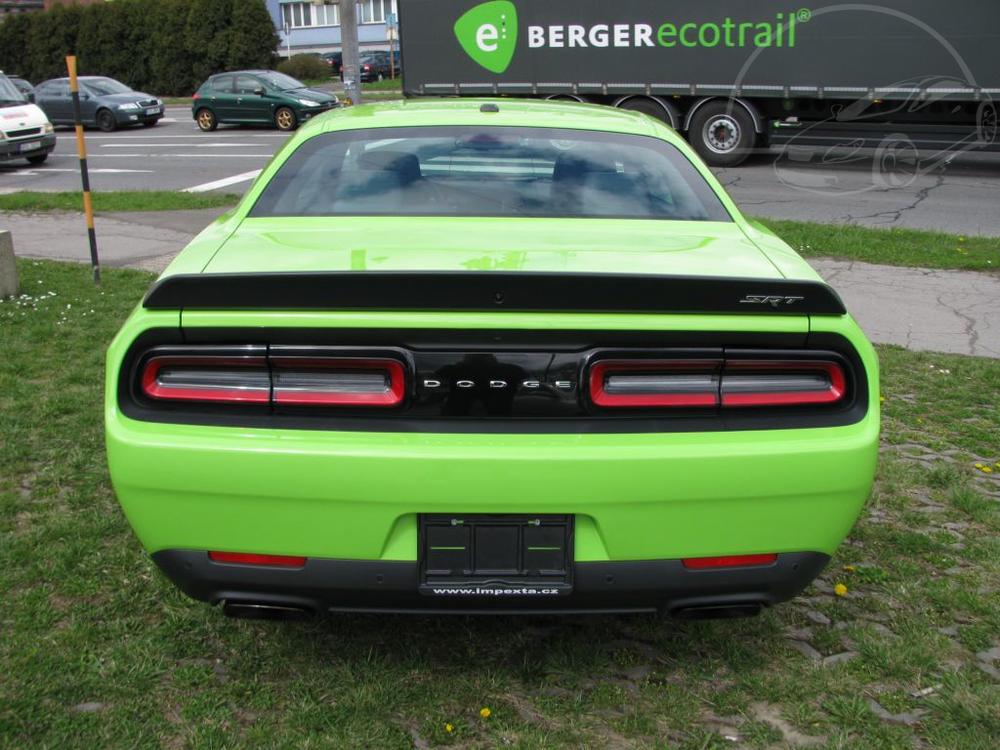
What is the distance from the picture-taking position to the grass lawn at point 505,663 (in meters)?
2.75

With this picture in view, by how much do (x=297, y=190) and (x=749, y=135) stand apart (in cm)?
1449

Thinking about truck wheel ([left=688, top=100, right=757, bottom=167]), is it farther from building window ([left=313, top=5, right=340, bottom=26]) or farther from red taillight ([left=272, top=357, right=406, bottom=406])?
building window ([left=313, top=5, right=340, bottom=26])

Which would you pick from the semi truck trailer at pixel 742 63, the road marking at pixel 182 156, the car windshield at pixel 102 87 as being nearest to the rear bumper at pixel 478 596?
the semi truck trailer at pixel 742 63

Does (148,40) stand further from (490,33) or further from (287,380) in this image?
(287,380)

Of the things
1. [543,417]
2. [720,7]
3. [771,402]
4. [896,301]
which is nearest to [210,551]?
[543,417]

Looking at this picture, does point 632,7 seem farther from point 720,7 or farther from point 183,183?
point 183,183

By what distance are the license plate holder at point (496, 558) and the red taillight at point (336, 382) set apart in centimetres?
35

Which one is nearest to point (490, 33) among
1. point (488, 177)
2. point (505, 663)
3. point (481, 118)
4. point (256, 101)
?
point (256, 101)

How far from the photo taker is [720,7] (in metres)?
16.3

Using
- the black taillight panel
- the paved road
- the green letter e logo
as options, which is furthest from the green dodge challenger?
the green letter e logo

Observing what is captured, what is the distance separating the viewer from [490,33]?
18.3m

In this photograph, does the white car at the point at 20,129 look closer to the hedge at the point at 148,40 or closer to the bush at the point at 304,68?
the hedge at the point at 148,40

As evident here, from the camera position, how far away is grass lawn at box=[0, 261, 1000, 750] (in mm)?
2746

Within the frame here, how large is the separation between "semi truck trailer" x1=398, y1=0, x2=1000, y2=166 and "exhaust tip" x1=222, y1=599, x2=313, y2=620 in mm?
14972
